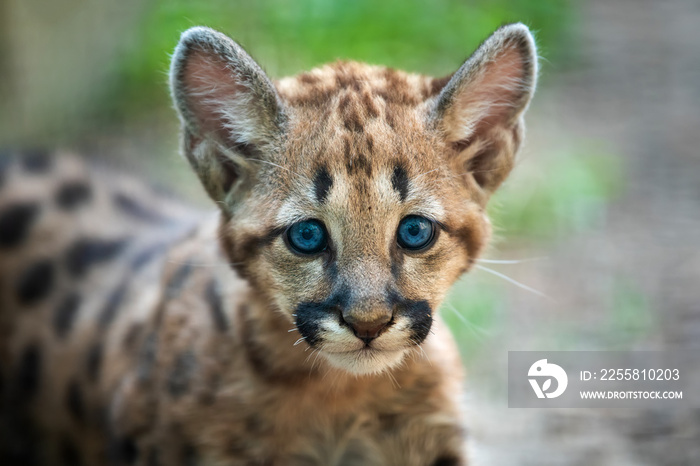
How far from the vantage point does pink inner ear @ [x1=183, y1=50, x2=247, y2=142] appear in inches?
168

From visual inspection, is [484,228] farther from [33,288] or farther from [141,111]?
[141,111]

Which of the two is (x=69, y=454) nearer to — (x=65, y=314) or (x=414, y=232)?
(x=65, y=314)

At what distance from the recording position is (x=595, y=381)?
6191 mm

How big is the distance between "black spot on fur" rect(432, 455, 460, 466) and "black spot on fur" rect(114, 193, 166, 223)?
9.44 ft

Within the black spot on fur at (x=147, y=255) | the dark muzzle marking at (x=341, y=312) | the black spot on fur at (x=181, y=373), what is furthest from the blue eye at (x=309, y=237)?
the black spot on fur at (x=147, y=255)

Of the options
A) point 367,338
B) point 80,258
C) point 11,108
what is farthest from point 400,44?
point 367,338

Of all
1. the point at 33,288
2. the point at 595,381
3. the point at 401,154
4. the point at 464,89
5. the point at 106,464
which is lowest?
the point at 106,464

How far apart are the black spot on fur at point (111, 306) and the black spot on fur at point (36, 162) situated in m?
1.30

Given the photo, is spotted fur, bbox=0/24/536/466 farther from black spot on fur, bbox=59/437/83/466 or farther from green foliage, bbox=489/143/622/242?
green foliage, bbox=489/143/622/242

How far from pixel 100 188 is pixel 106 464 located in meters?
2.09

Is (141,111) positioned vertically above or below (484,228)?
above

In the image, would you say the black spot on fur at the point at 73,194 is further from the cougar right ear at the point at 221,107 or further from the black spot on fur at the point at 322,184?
the black spot on fur at the point at 322,184

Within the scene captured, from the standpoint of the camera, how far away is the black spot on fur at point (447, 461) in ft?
16.3

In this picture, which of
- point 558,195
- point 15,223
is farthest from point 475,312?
point 15,223
